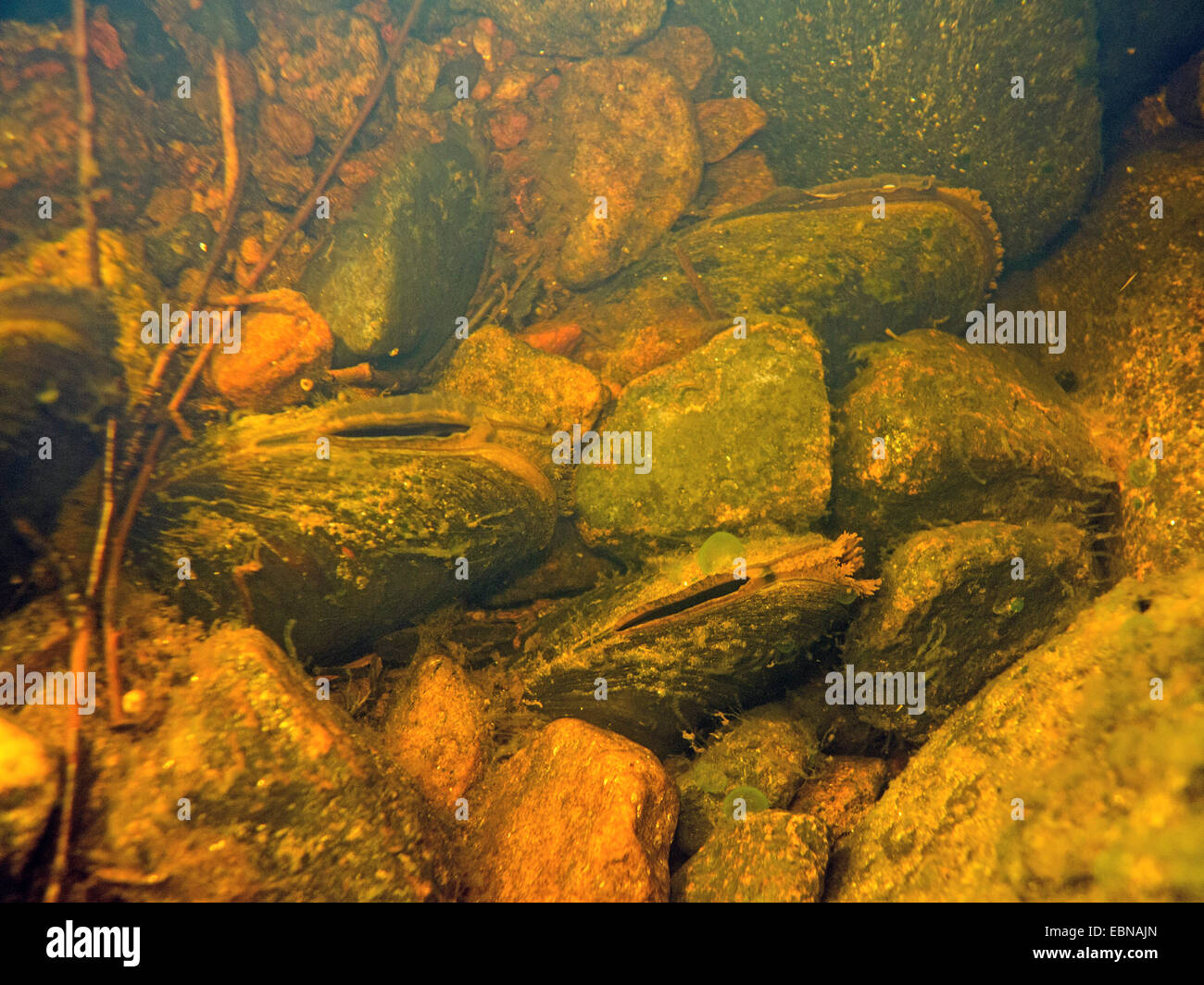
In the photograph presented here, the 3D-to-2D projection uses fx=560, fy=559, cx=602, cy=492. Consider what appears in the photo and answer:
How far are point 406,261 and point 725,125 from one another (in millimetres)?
3028

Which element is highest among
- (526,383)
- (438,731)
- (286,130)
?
(286,130)

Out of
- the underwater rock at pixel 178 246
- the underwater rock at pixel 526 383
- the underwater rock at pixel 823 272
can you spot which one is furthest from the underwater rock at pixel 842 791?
the underwater rock at pixel 178 246

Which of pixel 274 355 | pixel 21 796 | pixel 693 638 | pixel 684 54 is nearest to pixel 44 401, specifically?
pixel 274 355

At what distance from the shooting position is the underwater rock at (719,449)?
3217mm

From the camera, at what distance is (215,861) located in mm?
1972

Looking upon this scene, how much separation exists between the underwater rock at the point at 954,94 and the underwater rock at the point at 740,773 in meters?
3.94

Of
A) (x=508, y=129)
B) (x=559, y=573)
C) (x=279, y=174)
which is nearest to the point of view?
(x=559, y=573)

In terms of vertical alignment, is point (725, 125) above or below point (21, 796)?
above

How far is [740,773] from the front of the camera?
2900 mm

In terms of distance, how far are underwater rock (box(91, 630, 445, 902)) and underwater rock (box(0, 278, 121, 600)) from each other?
1.28 meters

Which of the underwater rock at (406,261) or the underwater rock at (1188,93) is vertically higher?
the underwater rock at (1188,93)

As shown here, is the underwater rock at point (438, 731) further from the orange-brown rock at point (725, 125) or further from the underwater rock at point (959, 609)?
the orange-brown rock at point (725, 125)

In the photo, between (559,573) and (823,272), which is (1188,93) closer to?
(823,272)
